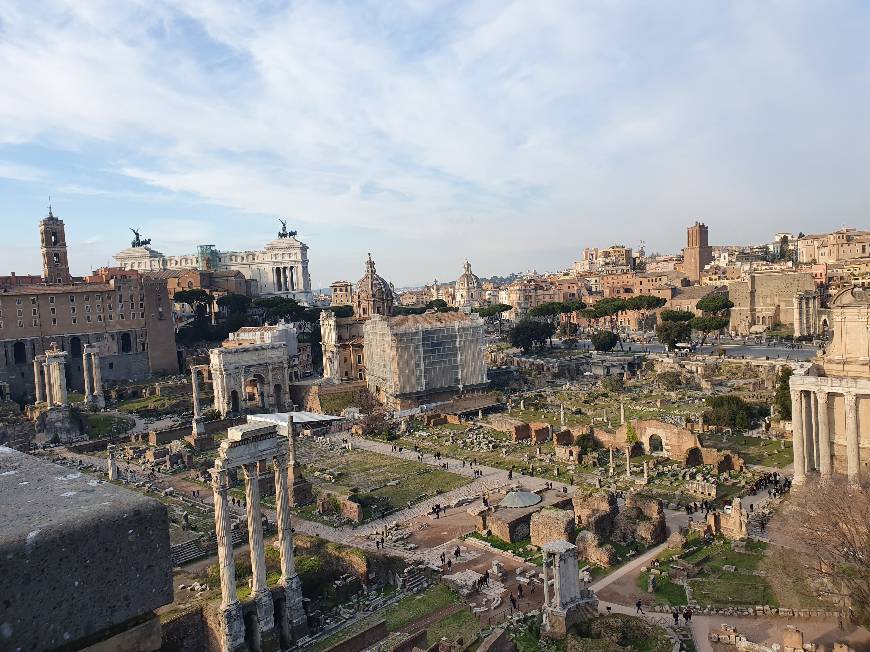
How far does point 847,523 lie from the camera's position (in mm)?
16297

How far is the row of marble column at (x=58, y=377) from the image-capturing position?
2064 inches

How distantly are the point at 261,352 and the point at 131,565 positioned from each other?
179 ft

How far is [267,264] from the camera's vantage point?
358ft

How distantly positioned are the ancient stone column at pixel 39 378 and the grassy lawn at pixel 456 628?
49.1 meters

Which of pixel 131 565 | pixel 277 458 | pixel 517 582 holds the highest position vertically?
pixel 131 565

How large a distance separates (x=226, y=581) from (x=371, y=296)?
53.3m

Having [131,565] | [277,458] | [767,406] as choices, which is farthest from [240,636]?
[767,406]

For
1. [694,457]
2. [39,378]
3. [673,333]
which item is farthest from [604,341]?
[39,378]

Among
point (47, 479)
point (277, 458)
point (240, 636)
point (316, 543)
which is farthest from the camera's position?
point (316, 543)

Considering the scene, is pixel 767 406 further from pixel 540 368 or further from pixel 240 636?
pixel 240 636

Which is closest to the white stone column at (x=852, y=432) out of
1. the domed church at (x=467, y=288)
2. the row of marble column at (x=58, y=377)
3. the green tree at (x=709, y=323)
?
the green tree at (x=709, y=323)

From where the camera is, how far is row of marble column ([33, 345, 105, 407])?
172 feet

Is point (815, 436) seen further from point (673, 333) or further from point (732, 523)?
→ point (673, 333)

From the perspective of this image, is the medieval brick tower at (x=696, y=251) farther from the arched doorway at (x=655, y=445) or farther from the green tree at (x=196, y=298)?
the arched doorway at (x=655, y=445)
